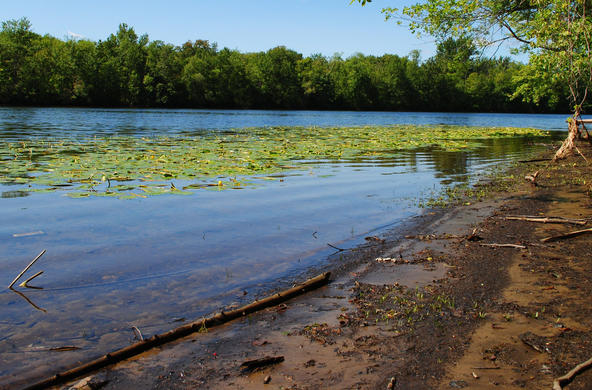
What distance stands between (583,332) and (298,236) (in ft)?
14.7

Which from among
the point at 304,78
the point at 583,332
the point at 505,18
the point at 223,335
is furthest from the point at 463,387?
the point at 304,78

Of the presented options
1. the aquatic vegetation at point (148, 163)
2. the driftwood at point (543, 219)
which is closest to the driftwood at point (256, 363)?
the driftwood at point (543, 219)

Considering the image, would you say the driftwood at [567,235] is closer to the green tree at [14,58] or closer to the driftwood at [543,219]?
the driftwood at [543,219]

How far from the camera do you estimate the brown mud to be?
3.33 metres

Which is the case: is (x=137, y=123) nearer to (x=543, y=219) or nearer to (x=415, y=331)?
(x=543, y=219)

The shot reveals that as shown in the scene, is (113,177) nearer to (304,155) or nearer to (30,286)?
(30,286)

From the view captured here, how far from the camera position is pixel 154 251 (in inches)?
260

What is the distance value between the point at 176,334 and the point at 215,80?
10430 centimetres

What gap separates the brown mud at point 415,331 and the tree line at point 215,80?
73493mm

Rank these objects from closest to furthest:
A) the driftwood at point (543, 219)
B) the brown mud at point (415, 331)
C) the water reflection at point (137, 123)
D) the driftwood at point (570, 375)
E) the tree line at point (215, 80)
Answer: the driftwood at point (570, 375), the brown mud at point (415, 331), the driftwood at point (543, 219), the water reflection at point (137, 123), the tree line at point (215, 80)

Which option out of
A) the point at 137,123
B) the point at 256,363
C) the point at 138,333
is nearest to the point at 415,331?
the point at 256,363

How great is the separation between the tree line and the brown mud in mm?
73493

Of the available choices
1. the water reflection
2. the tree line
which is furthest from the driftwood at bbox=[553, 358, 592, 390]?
the tree line

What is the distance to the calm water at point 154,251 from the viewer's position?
169 inches
